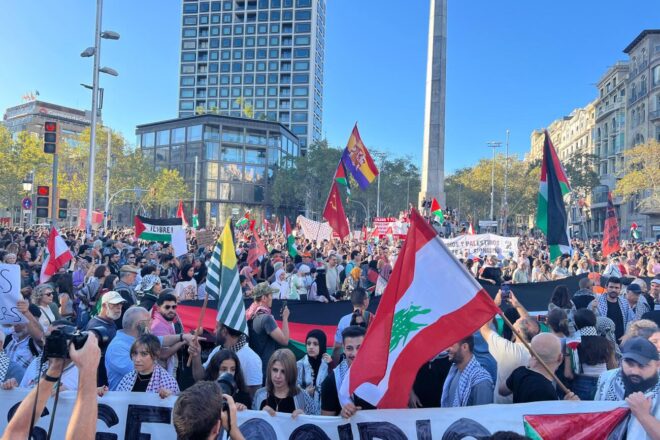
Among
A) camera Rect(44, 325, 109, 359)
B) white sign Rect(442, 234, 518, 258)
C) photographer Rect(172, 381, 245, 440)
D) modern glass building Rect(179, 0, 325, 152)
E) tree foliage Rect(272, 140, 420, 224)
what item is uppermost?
modern glass building Rect(179, 0, 325, 152)

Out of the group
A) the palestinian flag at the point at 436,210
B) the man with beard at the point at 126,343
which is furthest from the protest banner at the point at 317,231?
the man with beard at the point at 126,343

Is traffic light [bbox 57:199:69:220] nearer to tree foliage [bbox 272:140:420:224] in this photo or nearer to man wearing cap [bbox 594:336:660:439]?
man wearing cap [bbox 594:336:660:439]

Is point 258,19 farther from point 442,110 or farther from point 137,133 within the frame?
point 442,110

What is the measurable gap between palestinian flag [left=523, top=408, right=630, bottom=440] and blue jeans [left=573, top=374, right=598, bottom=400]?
3.00ft

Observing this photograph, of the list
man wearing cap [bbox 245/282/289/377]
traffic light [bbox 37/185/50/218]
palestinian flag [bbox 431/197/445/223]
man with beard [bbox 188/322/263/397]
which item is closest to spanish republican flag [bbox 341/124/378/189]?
palestinian flag [bbox 431/197/445/223]

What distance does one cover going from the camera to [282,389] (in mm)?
4152

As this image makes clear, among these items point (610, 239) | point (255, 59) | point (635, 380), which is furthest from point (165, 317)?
point (255, 59)

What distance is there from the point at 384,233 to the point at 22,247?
38.5ft

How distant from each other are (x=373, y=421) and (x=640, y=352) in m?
1.77

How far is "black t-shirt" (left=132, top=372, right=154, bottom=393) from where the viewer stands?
4.18 m

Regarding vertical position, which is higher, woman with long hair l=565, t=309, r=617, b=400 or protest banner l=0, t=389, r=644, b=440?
woman with long hair l=565, t=309, r=617, b=400

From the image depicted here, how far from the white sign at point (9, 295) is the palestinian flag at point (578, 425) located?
460 centimetres

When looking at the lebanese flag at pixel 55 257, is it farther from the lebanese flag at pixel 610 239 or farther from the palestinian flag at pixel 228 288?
the lebanese flag at pixel 610 239

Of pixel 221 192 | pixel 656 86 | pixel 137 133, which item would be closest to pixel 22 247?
pixel 221 192
